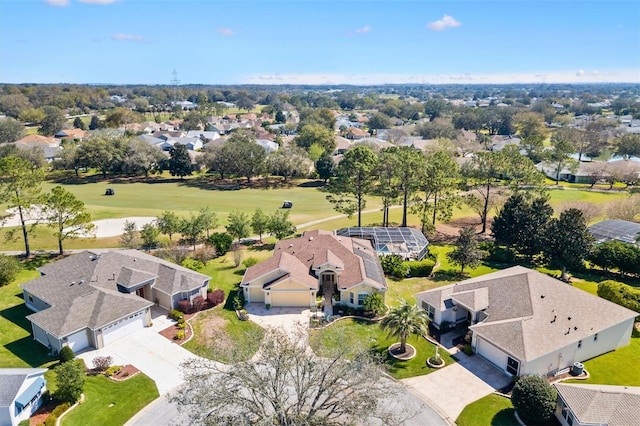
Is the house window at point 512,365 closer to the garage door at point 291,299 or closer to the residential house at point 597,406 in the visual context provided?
the residential house at point 597,406

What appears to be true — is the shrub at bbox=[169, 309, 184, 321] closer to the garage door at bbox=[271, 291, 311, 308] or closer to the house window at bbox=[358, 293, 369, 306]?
Result: the garage door at bbox=[271, 291, 311, 308]

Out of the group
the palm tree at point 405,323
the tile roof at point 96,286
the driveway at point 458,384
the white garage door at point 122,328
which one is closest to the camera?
the driveway at point 458,384

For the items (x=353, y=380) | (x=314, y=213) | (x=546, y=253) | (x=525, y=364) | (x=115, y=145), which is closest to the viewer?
(x=353, y=380)

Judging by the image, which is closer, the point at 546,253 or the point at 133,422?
the point at 133,422

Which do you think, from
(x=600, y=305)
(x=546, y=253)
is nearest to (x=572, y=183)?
(x=546, y=253)

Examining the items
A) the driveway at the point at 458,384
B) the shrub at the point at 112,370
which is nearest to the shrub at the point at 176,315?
the shrub at the point at 112,370

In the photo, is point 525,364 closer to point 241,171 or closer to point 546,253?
point 546,253

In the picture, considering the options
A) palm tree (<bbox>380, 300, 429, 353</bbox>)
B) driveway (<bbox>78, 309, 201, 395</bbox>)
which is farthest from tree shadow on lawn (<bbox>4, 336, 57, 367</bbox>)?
palm tree (<bbox>380, 300, 429, 353</bbox>)
